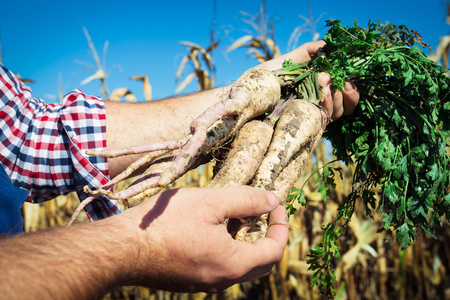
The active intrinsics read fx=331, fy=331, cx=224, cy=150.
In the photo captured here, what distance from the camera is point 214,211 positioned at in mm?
1463

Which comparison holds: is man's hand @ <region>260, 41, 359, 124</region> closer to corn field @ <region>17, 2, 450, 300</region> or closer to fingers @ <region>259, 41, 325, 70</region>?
fingers @ <region>259, 41, 325, 70</region>

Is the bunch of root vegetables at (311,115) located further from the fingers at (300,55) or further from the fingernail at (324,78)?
the fingers at (300,55)

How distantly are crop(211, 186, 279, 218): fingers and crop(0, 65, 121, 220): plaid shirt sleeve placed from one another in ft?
3.39

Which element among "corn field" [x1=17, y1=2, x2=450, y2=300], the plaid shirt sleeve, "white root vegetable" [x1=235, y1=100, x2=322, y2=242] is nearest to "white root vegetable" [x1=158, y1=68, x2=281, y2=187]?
"white root vegetable" [x1=235, y1=100, x2=322, y2=242]

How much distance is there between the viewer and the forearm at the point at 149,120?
7.57ft

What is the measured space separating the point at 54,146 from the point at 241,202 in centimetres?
140

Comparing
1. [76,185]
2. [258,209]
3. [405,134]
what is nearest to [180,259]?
[258,209]

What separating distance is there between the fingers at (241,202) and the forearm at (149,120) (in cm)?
100

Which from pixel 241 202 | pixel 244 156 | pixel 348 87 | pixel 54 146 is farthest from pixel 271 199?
pixel 54 146

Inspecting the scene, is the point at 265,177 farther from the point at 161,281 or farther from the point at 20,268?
the point at 20,268

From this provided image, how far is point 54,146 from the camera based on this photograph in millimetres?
2197

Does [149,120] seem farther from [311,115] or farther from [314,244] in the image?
[314,244]

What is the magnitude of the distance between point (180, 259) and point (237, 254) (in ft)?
0.87

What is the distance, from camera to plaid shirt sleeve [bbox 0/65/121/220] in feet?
6.92
